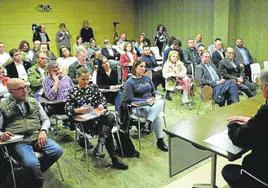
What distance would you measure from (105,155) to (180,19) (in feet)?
23.8

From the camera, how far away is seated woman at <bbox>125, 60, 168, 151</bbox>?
140 inches

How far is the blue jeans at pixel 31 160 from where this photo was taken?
244cm

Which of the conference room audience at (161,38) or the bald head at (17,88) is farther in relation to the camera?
the conference room audience at (161,38)

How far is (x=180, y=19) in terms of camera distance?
9727 mm

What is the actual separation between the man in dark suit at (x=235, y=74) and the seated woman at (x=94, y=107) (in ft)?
8.00

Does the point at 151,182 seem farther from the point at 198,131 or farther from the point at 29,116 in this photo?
the point at 29,116

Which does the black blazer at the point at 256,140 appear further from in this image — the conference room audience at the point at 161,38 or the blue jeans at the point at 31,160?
the conference room audience at the point at 161,38

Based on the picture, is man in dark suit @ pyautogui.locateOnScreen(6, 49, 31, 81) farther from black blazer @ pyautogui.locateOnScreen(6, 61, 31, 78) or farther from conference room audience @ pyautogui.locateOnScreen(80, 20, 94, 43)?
conference room audience @ pyautogui.locateOnScreen(80, 20, 94, 43)

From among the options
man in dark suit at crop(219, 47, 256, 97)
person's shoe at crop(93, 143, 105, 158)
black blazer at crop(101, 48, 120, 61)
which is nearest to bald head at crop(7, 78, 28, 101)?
person's shoe at crop(93, 143, 105, 158)

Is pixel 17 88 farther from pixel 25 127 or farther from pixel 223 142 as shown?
pixel 223 142

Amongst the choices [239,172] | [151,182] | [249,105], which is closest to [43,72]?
[151,182]

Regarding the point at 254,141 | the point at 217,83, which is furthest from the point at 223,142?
the point at 217,83

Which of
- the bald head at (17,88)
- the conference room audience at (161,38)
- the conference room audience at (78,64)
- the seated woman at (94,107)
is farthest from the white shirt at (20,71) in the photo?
the conference room audience at (161,38)

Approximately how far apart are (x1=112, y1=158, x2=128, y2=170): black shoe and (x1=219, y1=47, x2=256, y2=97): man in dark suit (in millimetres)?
2482
